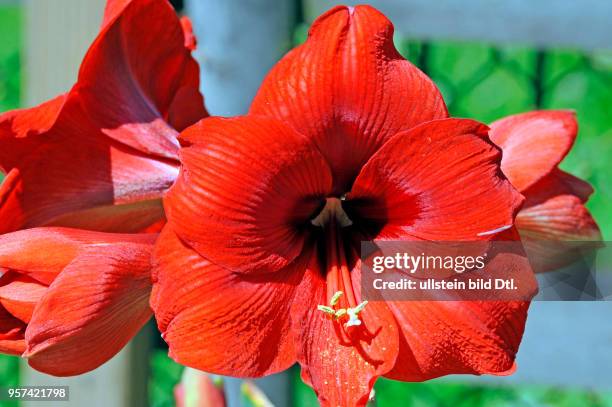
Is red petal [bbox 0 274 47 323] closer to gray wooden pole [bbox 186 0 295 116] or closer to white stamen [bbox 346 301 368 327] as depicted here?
white stamen [bbox 346 301 368 327]

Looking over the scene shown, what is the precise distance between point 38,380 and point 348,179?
643 mm

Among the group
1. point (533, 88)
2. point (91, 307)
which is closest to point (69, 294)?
point (91, 307)

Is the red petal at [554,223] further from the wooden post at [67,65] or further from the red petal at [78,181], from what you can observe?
the wooden post at [67,65]

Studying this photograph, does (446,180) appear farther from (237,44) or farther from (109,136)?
(237,44)

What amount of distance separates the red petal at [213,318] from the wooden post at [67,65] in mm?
571

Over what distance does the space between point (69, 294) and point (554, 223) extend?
26 cm

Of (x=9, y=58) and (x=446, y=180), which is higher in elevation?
(x=446, y=180)

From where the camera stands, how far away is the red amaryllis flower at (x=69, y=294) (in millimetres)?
309

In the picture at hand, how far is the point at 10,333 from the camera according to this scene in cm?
33

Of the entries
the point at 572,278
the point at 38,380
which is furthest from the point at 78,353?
the point at 38,380

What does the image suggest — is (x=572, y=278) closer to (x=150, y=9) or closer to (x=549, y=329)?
(x=150, y=9)

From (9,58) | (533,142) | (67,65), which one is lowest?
(9,58)

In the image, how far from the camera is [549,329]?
874 mm

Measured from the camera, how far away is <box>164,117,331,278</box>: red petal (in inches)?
11.6
